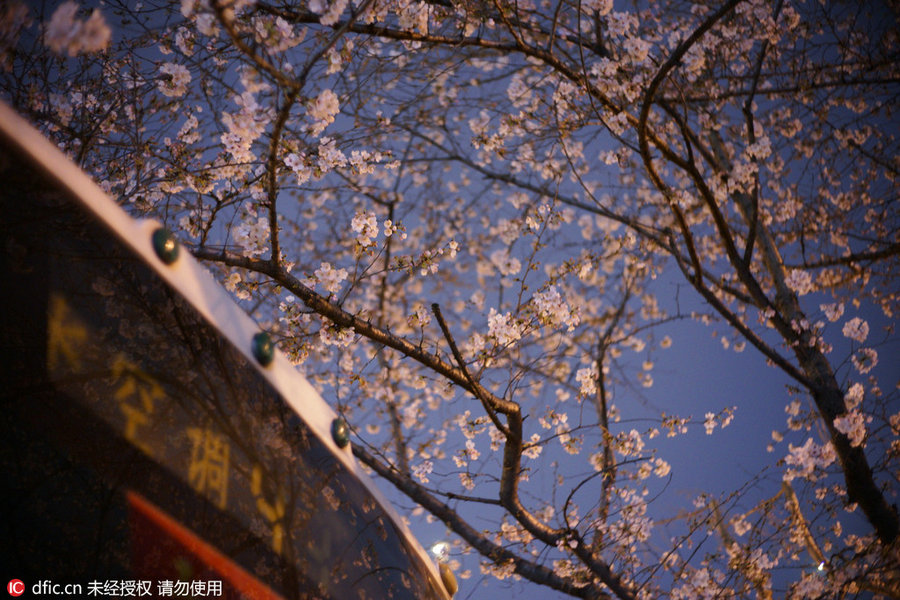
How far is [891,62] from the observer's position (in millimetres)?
4691

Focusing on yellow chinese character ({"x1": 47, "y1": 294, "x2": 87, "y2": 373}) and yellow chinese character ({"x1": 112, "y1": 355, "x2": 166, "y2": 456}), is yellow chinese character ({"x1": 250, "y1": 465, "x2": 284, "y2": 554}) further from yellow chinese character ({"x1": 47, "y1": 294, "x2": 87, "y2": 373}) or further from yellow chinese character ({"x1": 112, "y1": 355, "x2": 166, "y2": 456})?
yellow chinese character ({"x1": 47, "y1": 294, "x2": 87, "y2": 373})

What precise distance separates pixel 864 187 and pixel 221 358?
8.32 m

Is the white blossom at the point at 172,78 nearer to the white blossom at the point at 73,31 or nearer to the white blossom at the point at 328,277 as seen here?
the white blossom at the point at 73,31

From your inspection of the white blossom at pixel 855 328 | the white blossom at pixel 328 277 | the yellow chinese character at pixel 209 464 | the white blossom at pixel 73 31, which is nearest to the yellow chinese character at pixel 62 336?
the yellow chinese character at pixel 209 464

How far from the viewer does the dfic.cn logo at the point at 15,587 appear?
2.93 feet

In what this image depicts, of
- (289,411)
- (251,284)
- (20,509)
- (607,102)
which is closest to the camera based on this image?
(20,509)

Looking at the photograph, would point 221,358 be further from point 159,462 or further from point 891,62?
point 891,62

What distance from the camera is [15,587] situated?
90 cm

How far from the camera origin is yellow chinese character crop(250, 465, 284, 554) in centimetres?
118

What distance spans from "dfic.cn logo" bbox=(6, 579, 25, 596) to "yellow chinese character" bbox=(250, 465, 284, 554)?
0.42 m

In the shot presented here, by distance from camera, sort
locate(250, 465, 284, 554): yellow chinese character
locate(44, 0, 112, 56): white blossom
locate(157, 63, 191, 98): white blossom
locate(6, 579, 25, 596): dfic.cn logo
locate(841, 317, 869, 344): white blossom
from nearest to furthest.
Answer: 1. locate(6, 579, 25, 596): dfic.cn logo
2. locate(250, 465, 284, 554): yellow chinese character
3. locate(44, 0, 112, 56): white blossom
4. locate(157, 63, 191, 98): white blossom
5. locate(841, 317, 869, 344): white blossom

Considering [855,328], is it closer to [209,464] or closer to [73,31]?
[209,464]

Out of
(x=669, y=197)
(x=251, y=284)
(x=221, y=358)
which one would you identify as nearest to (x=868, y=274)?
(x=669, y=197)

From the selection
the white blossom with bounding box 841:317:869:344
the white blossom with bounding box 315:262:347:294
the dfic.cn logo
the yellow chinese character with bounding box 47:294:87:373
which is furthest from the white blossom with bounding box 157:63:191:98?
the white blossom with bounding box 841:317:869:344
